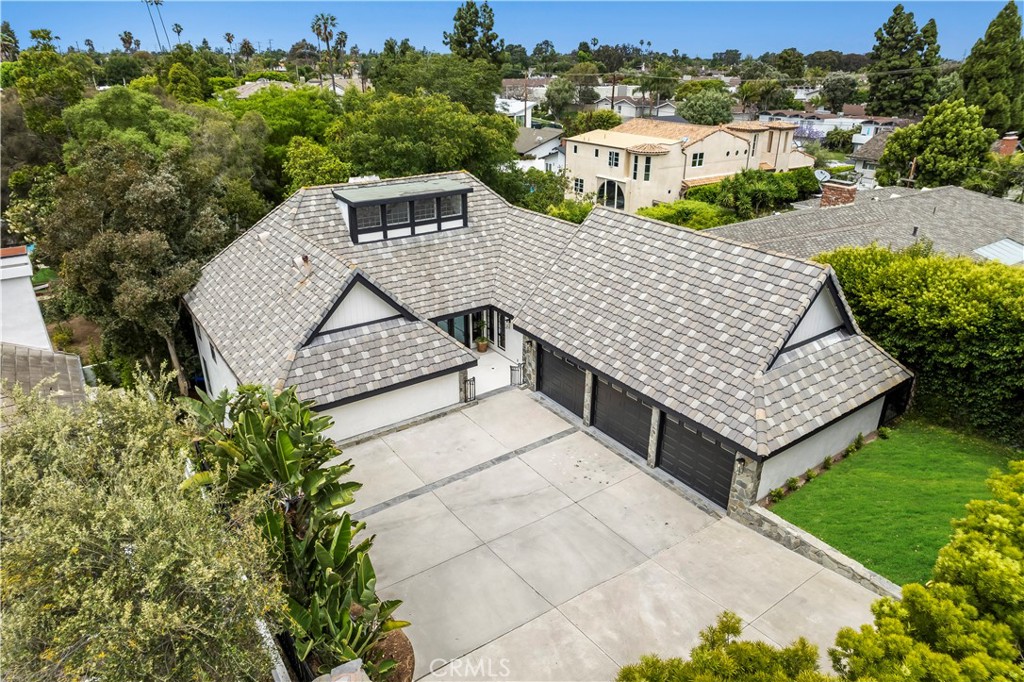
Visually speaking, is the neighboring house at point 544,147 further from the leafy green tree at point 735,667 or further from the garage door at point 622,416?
the leafy green tree at point 735,667

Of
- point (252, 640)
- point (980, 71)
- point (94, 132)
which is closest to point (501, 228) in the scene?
point (252, 640)

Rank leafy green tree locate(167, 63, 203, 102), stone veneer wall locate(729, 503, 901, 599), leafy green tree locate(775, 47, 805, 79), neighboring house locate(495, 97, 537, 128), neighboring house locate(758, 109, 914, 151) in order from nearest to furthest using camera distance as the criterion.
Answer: stone veneer wall locate(729, 503, 901, 599) < leafy green tree locate(167, 63, 203, 102) < neighboring house locate(758, 109, 914, 151) < neighboring house locate(495, 97, 537, 128) < leafy green tree locate(775, 47, 805, 79)

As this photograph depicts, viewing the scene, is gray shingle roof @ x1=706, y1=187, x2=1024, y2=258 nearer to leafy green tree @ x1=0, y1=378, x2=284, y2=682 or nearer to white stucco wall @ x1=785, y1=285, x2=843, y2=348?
white stucco wall @ x1=785, y1=285, x2=843, y2=348

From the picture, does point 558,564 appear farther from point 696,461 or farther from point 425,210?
point 425,210

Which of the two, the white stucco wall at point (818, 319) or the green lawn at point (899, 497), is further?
the white stucco wall at point (818, 319)

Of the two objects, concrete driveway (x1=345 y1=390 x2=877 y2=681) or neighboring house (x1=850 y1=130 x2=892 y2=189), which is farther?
neighboring house (x1=850 y1=130 x2=892 y2=189)

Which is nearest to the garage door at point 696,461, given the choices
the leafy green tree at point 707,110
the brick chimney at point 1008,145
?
the brick chimney at point 1008,145

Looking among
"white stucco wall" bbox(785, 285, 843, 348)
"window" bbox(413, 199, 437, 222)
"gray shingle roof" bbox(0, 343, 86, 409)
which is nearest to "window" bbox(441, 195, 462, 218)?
"window" bbox(413, 199, 437, 222)
